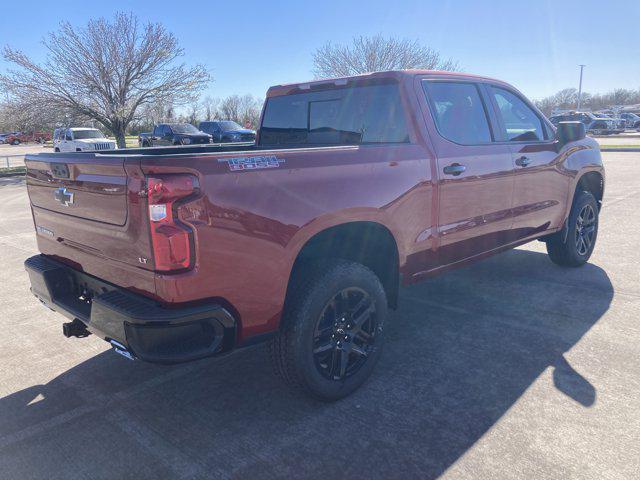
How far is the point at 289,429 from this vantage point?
2.76 meters

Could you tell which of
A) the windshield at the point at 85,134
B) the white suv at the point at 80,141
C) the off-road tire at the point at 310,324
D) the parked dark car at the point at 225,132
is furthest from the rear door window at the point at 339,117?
the windshield at the point at 85,134

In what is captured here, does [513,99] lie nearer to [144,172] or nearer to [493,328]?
[493,328]

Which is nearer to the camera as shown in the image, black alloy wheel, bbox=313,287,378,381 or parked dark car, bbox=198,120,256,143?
black alloy wheel, bbox=313,287,378,381

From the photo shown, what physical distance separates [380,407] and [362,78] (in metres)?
2.38

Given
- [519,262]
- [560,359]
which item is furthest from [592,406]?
[519,262]

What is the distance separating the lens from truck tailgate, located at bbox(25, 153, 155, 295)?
2.33 metres

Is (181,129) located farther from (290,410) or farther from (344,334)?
(290,410)

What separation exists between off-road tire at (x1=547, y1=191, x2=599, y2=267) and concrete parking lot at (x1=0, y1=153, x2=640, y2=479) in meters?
1.00

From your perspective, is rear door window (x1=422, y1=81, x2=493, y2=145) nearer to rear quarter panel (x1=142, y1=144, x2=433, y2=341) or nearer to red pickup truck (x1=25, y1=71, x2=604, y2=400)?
red pickup truck (x1=25, y1=71, x2=604, y2=400)

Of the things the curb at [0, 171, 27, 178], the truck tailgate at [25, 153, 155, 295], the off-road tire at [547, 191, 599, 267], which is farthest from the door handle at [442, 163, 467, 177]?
the curb at [0, 171, 27, 178]

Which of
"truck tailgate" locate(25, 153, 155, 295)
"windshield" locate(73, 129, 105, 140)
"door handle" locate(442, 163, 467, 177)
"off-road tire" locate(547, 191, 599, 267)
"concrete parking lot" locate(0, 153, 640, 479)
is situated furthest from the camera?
"windshield" locate(73, 129, 105, 140)

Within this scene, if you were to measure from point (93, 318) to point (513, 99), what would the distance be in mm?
3901

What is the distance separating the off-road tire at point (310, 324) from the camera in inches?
108

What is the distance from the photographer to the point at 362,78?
382 cm
